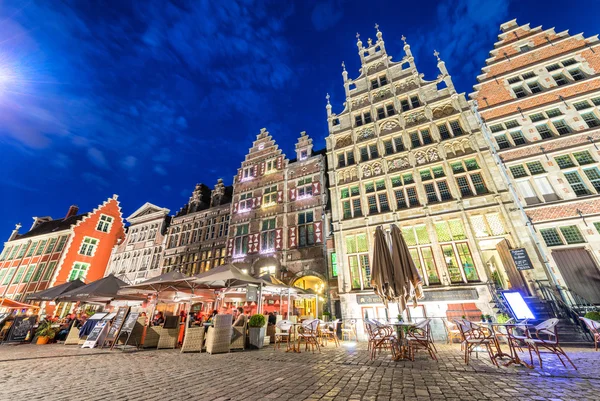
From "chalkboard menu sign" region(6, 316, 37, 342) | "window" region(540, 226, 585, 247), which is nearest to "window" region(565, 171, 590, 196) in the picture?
"window" region(540, 226, 585, 247)

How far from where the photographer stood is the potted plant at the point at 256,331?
943 cm

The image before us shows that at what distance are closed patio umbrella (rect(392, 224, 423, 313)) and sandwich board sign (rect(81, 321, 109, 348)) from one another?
37.9ft

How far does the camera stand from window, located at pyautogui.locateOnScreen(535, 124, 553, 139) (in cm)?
1469

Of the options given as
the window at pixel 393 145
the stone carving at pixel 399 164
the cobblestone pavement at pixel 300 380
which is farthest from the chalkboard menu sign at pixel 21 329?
the window at pixel 393 145

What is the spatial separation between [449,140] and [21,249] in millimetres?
47904

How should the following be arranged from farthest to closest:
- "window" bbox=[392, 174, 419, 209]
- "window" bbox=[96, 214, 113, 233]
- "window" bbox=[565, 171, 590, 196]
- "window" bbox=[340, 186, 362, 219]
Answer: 1. "window" bbox=[96, 214, 113, 233]
2. "window" bbox=[340, 186, 362, 219]
3. "window" bbox=[392, 174, 419, 209]
4. "window" bbox=[565, 171, 590, 196]

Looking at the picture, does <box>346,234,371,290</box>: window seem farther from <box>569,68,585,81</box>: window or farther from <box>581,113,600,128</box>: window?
<box>569,68,585,81</box>: window

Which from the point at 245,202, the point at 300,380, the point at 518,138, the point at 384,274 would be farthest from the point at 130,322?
the point at 518,138

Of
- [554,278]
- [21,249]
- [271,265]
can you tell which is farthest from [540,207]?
[21,249]

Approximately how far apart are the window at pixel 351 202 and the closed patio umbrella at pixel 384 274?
799 centimetres

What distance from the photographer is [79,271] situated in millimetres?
27969

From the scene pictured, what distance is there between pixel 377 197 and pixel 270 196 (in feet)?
33.8

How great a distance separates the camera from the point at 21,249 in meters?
30.1

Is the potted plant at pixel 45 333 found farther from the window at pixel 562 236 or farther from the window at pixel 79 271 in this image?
the window at pixel 562 236
